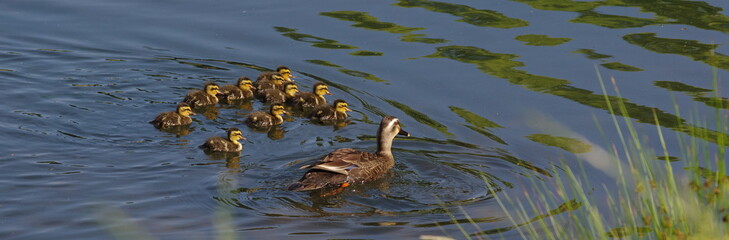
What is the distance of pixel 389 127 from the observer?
8203mm

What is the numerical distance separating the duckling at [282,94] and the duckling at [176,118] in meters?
0.89

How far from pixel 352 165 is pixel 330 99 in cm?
216

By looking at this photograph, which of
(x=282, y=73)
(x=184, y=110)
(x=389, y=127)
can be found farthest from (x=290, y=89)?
(x=389, y=127)

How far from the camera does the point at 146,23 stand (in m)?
11.3

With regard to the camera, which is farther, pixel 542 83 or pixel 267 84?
pixel 267 84

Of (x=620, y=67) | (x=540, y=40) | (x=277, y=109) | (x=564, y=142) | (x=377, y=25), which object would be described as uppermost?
(x=377, y=25)

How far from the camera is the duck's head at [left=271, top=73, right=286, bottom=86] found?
381 inches

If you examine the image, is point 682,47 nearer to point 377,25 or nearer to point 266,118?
point 377,25

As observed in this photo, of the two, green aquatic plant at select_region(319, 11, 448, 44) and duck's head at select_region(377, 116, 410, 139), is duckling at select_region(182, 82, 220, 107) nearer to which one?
duck's head at select_region(377, 116, 410, 139)

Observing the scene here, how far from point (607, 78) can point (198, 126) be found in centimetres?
355

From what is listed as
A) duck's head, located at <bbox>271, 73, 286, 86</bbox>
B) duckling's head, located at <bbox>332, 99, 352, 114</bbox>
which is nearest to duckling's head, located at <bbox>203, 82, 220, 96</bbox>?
duck's head, located at <bbox>271, 73, 286, 86</bbox>

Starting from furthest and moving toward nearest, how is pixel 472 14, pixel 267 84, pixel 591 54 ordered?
pixel 472 14
pixel 591 54
pixel 267 84

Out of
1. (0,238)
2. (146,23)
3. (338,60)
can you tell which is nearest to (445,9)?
(338,60)

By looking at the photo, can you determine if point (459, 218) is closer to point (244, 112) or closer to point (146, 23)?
point (244, 112)
